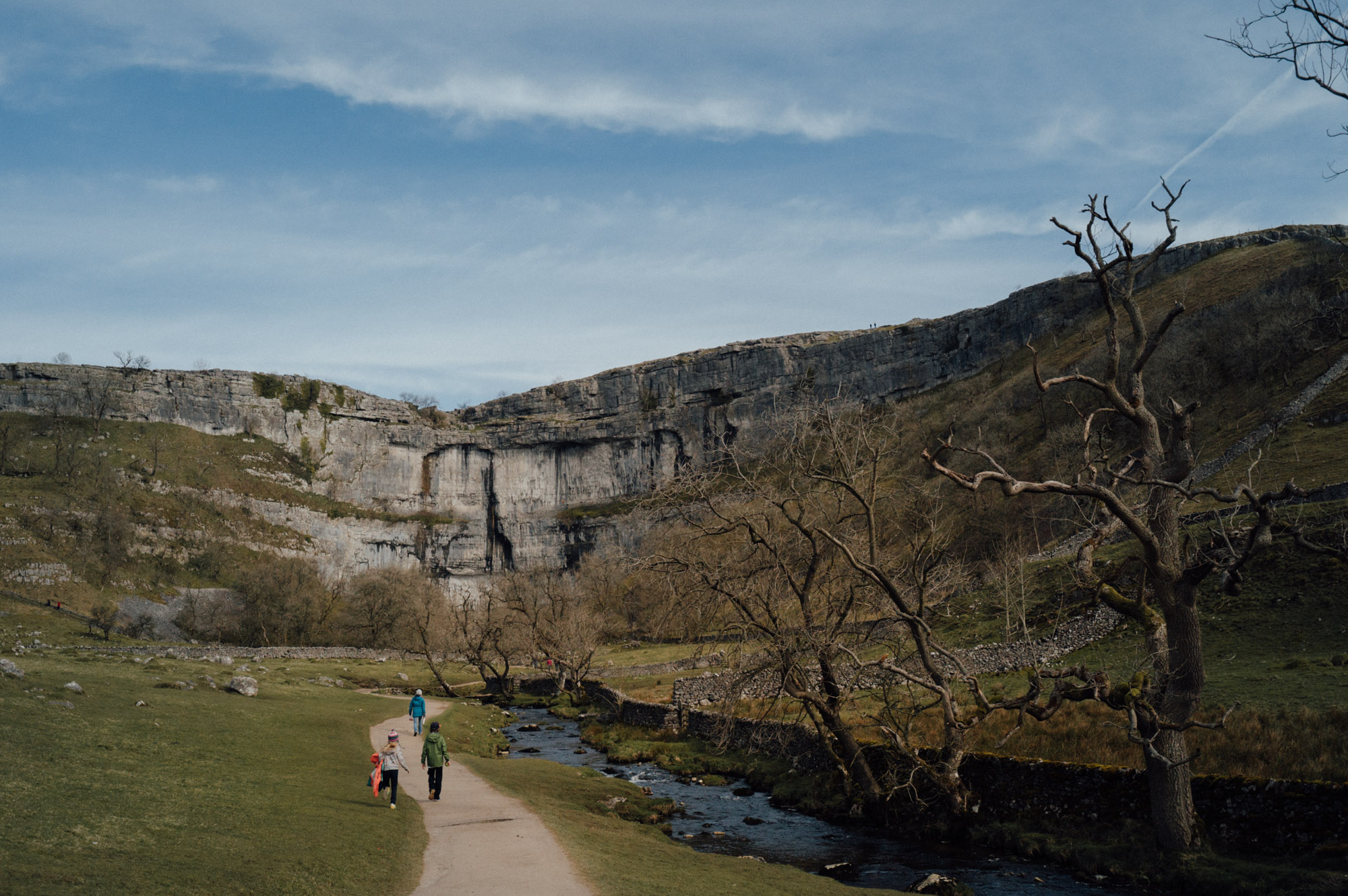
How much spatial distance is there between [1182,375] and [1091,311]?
58.5m

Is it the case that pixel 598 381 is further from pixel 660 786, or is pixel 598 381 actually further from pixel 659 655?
pixel 660 786

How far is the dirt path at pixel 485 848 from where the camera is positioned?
11.0 metres

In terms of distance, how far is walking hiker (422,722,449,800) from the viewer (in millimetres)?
17016

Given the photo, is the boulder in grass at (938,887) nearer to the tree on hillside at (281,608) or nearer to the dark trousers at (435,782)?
the dark trousers at (435,782)

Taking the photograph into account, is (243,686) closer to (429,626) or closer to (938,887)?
(938,887)

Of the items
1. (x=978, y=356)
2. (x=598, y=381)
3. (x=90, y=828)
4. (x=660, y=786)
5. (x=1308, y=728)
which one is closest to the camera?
(x=90, y=828)

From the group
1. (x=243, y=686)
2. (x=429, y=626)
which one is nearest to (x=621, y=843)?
(x=243, y=686)

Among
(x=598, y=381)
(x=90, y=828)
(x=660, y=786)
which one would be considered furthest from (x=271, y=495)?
(x=90, y=828)

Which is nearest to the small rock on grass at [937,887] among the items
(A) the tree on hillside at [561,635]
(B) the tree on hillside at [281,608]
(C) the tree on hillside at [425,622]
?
(A) the tree on hillside at [561,635]

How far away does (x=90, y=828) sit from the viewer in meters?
10.5

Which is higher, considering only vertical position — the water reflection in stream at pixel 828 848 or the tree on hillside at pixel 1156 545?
the tree on hillside at pixel 1156 545

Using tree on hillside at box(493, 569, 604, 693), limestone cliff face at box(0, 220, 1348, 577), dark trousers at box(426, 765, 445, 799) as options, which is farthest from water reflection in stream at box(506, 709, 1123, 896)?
limestone cliff face at box(0, 220, 1348, 577)

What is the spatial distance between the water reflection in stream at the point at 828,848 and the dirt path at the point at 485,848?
443 cm

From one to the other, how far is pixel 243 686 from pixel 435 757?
18.3 metres
